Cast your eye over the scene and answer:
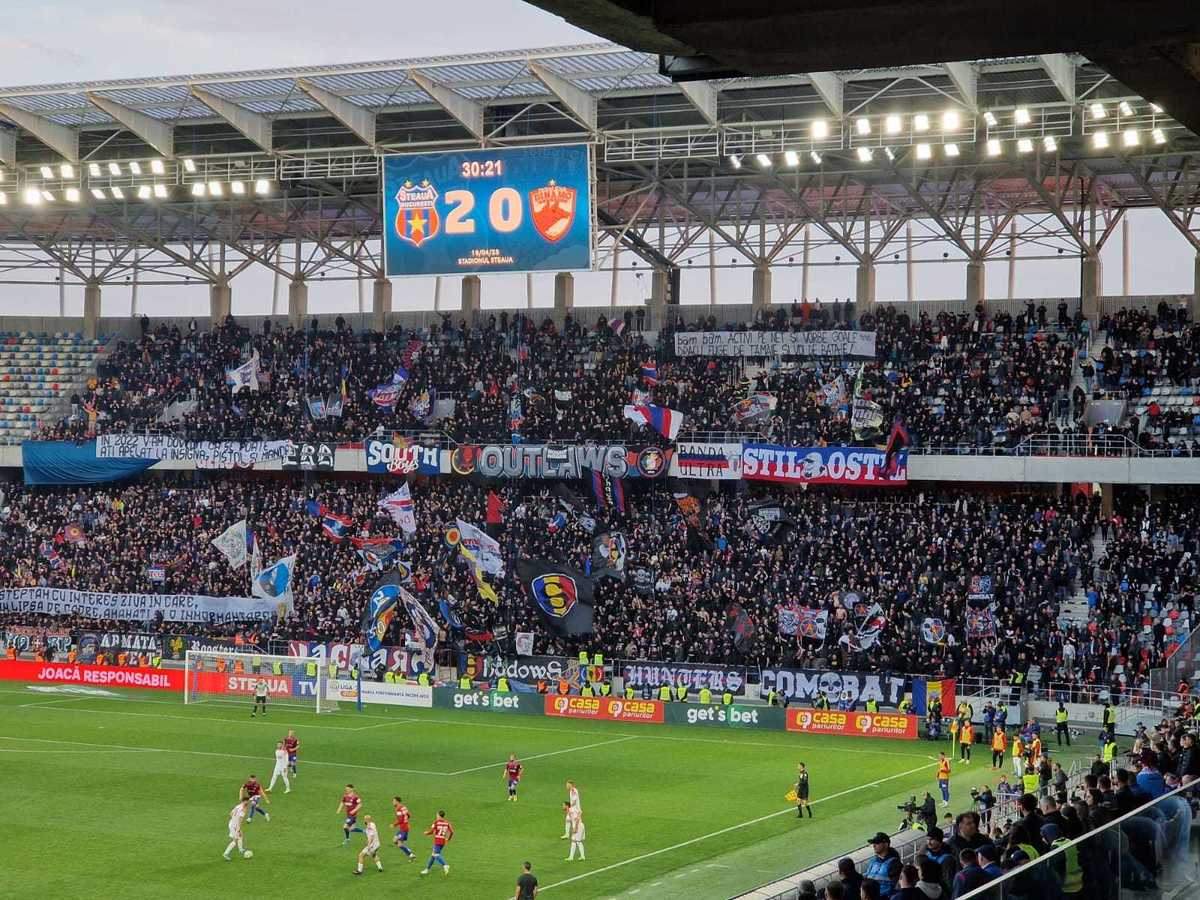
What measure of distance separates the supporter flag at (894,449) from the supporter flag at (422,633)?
16.1 meters

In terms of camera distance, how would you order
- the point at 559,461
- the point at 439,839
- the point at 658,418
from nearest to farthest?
the point at 439,839 → the point at 658,418 → the point at 559,461

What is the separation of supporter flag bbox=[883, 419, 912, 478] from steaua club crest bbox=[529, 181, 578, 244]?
12695 mm

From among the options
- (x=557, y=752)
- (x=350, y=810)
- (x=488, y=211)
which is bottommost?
(x=557, y=752)

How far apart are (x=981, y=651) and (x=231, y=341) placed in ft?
114

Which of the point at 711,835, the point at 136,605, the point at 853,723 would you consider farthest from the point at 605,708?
the point at 136,605

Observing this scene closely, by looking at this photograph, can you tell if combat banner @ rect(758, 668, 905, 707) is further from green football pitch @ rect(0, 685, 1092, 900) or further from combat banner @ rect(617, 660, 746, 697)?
green football pitch @ rect(0, 685, 1092, 900)

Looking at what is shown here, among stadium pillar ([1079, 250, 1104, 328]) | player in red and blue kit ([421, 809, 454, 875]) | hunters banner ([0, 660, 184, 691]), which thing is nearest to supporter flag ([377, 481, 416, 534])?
hunters banner ([0, 660, 184, 691])

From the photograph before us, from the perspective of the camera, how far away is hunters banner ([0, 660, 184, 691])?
5553 cm

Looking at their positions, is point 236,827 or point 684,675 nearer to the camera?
point 236,827

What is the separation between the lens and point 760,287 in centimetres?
6003

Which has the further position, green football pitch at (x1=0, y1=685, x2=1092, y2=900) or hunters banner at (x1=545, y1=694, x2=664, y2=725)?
hunters banner at (x1=545, y1=694, x2=664, y2=725)

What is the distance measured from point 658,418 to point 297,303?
20091 millimetres

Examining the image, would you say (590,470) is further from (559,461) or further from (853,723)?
(853,723)

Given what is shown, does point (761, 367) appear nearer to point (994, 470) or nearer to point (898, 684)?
point (994, 470)
